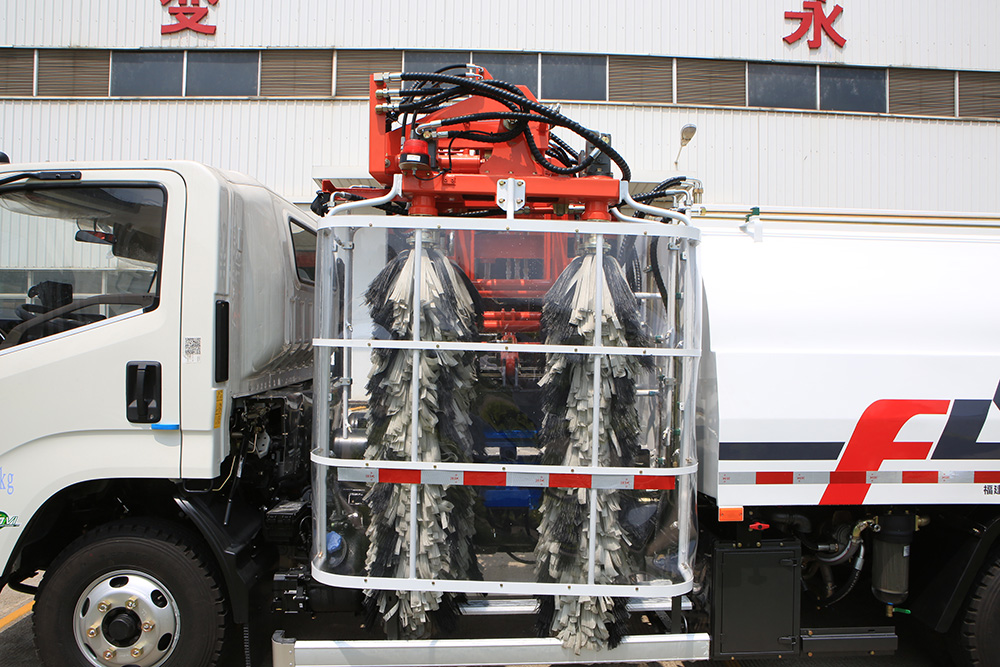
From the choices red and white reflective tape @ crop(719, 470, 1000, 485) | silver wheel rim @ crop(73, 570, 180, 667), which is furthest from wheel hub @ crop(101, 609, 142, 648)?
red and white reflective tape @ crop(719, 470, 1000, 485)

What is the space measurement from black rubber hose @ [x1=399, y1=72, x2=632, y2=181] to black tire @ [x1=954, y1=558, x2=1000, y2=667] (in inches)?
103

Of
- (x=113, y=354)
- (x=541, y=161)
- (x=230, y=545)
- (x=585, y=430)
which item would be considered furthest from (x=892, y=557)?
(x=113, y=354)

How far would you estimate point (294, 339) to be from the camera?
3.37 metres

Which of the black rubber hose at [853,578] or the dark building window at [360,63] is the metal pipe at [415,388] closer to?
the black rubber hose at [853,578]

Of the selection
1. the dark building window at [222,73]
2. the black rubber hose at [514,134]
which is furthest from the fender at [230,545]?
the dark building window at [222,73]

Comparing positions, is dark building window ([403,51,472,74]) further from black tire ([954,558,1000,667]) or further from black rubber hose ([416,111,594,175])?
black tire ([954,558,1000,667])

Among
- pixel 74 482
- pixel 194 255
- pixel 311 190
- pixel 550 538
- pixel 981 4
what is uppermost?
pixel 981 4

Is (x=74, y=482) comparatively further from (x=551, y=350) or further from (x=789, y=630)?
(x=789, y=630)

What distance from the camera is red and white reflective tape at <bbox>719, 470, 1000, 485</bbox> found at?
8.74 feet

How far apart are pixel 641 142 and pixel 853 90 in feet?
12.5

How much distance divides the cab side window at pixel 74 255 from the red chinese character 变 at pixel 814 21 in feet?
35.6

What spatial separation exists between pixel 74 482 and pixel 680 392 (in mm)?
2682

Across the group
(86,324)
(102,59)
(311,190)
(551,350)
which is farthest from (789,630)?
(102,59)

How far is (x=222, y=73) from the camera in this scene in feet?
32.5
